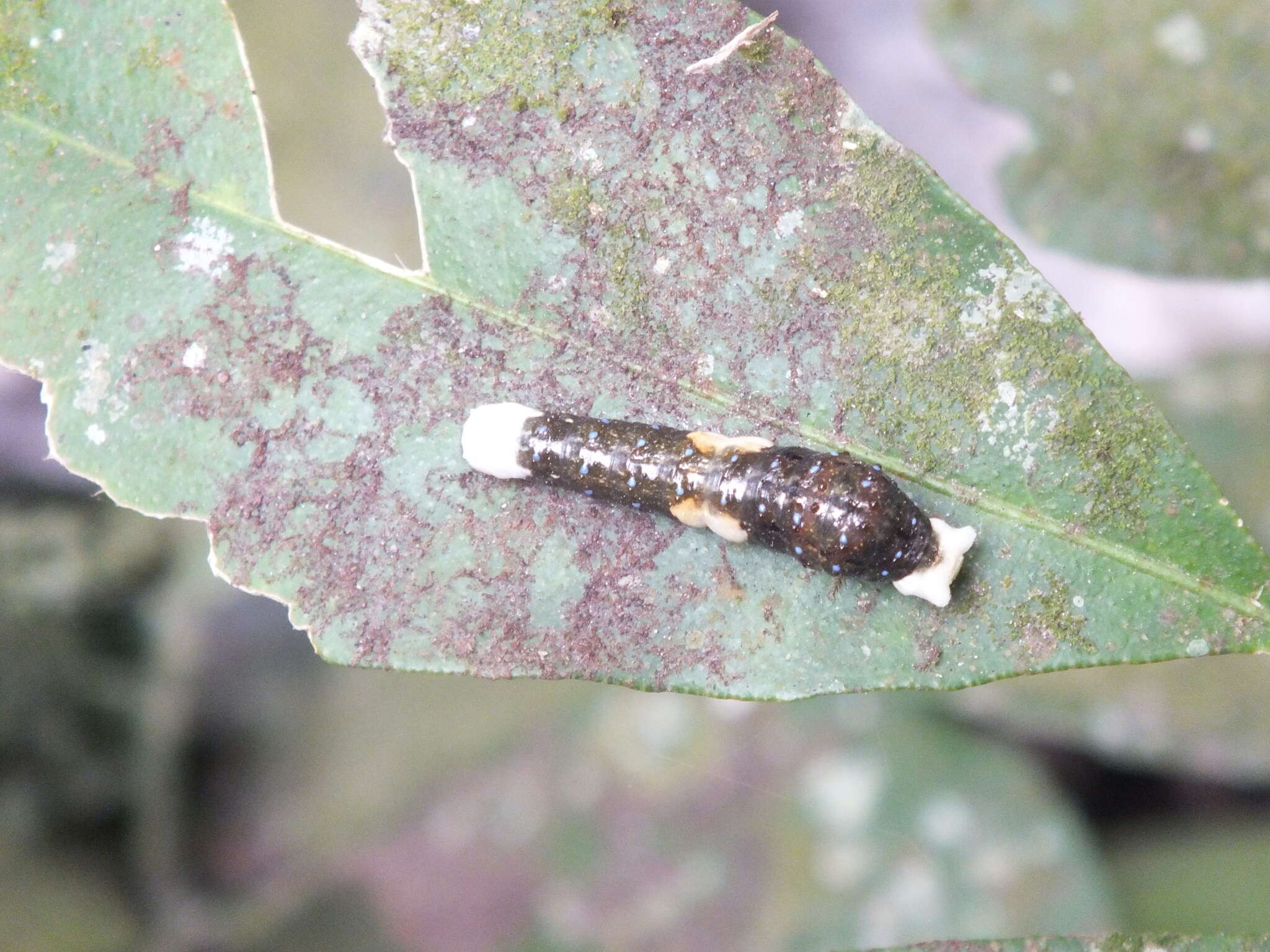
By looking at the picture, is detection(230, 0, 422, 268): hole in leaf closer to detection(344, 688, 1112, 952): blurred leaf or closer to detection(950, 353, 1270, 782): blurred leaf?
detection(344, 688, 1112, 952): blurred leaf

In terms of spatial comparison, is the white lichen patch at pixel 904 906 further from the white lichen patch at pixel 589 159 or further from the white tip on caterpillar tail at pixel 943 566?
the white lichen patch at pixel 589 159

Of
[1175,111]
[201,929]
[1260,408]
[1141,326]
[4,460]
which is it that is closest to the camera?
[1175,111]

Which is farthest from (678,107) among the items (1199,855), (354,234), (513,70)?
(1199,855)

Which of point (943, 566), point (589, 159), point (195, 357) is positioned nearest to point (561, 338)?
point (589, 159)

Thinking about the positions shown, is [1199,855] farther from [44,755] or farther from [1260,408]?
[44,755]

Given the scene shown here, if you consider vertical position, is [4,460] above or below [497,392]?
below

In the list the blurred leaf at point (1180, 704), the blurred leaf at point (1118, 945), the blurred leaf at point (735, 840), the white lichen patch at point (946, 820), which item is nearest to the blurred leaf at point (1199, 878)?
the blurred leaf at point (1180, 704)
